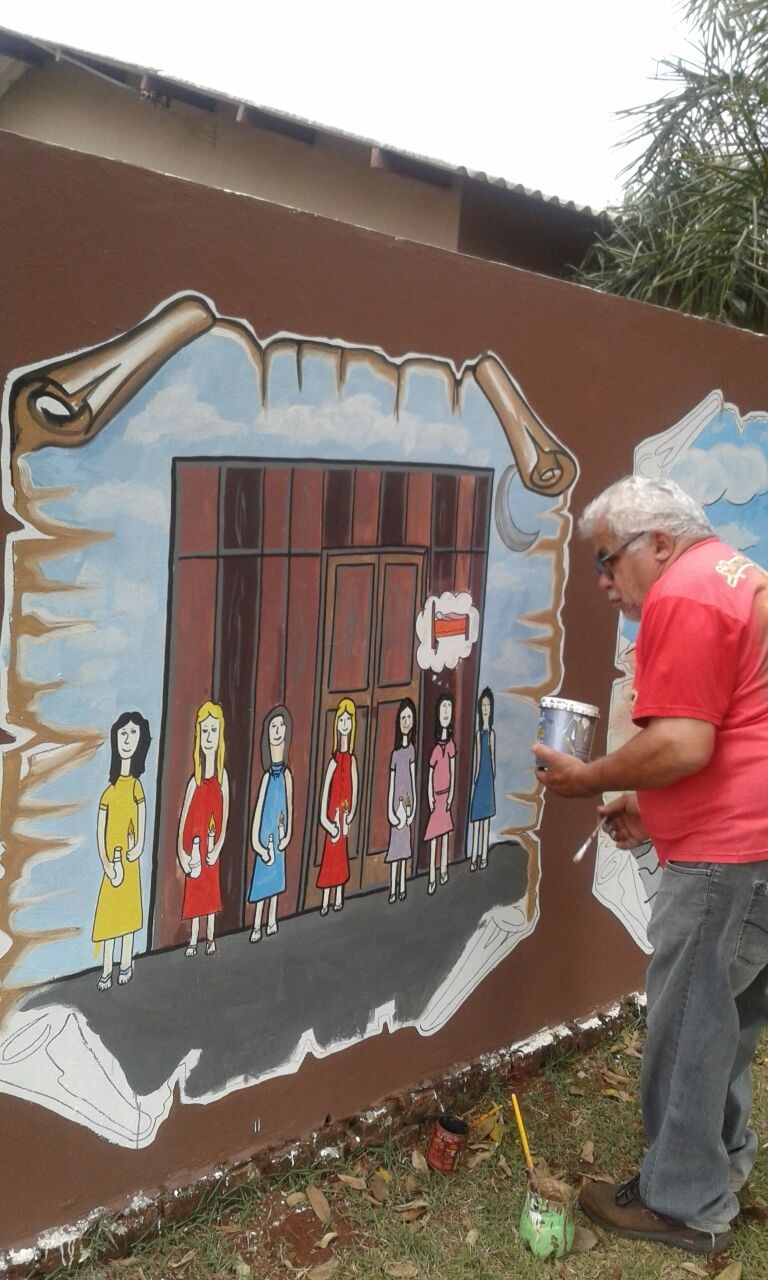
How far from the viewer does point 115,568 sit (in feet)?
7.44

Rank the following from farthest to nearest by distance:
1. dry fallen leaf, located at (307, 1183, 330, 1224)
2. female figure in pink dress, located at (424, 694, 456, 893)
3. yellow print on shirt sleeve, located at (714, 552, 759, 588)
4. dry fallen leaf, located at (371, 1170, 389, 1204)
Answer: female figure in pink dress, located at (424, 694, 456, 893)
dry fallen leaf, located at (371, 1170, 389, 1204)
dry fallen leaf, located at (307, 1183, 330, 1224)
yellow print on shirt sleeve, located at (714, 552, 759, 588)

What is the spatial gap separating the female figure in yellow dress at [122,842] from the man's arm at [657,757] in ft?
3.52

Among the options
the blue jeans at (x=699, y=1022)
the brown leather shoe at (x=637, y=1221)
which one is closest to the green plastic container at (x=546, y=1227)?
the brown leather shoe at (x=637, y=1221)

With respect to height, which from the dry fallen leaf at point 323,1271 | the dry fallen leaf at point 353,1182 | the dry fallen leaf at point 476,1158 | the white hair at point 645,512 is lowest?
the dry fallen leaf at point 323,1271

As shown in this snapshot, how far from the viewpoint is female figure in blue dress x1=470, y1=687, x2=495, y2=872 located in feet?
10.4

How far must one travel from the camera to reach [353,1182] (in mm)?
2795

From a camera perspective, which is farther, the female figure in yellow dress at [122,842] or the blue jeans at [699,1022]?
the blue jeans at [699,1022]

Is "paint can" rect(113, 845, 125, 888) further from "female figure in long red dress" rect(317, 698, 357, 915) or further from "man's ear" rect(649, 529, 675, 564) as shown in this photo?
"man's ear" rect(649, 529, 675, 564)

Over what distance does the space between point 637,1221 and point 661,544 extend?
1.71 m

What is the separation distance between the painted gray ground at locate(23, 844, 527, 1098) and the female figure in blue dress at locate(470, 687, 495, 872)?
Result: 0.05m

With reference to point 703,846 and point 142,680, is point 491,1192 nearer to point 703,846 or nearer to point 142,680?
point 703,846

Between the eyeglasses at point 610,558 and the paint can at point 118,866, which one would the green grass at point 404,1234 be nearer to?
the paint can at point 118,866

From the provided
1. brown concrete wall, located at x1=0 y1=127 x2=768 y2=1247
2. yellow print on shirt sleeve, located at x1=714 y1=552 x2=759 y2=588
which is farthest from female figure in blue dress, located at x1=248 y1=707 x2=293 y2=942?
yellow print on shirt sleeve, located at x1=714 y1=552 x2=759 y2=588

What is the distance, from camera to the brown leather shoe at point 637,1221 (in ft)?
8.77
